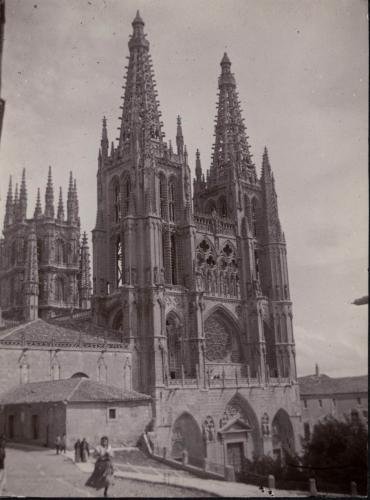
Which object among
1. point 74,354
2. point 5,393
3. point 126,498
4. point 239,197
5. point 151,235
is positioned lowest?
point 126,498

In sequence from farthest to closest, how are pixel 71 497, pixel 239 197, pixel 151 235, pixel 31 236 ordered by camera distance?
pixel 31 236 < pixel 239 197 < pixel 151 235 < pixel 71 497

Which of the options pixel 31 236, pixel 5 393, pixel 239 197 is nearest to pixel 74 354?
pixel 5 393

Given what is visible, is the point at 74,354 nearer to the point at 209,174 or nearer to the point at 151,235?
the point at 151,235

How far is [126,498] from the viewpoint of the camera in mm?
15859

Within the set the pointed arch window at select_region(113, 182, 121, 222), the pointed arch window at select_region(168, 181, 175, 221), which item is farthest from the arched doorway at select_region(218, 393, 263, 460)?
the pointed arch window at select_region(113, 182, 121, 222)

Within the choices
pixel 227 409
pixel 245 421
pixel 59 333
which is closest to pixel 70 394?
pixel 59 333

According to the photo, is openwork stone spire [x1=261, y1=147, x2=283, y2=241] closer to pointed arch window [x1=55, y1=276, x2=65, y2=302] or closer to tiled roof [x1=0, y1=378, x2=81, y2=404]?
pointed arch window [x1=55, y1=276, x2=65, y2=302]

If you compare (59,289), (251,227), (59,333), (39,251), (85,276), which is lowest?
(59,333)

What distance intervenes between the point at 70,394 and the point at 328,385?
98.4 ft

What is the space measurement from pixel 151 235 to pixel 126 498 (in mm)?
29839

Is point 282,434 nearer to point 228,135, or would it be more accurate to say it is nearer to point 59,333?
point 59,333

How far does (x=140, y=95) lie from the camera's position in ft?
163

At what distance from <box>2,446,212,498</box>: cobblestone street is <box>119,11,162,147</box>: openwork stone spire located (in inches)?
1315

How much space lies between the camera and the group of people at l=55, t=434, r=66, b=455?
19984 millimetres
